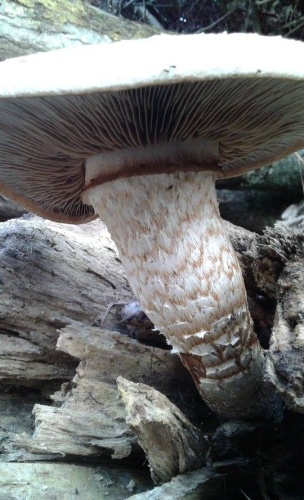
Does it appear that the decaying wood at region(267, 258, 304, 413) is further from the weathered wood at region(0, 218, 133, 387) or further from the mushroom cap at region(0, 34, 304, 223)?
the weathered wood at region(0, 218, 133, 387)

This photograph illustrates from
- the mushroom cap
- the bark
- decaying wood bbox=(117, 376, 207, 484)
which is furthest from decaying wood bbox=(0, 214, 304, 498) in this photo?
the bark

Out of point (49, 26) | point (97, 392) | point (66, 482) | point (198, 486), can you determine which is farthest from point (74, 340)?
point (49, 26)

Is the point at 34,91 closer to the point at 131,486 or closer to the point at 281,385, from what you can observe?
the point at 281,385

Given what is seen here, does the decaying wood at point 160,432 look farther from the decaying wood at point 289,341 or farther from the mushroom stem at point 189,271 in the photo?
the decaying wood at point 289,341

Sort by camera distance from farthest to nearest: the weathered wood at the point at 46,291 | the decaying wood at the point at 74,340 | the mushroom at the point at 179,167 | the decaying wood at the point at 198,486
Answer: the weathered wood at the point at 46,291, the decaying wood at the point at 74,340, the decaying wood at the point at 198,486, the mushroom at the point at 179,167

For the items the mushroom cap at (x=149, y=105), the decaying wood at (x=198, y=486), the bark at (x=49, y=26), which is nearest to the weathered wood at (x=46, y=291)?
the mushroom cap at (x=149, y=105)

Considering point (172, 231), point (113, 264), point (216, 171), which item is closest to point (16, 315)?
point (113, 264)

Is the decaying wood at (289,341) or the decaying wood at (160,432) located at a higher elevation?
the decaying wood at (289,341)

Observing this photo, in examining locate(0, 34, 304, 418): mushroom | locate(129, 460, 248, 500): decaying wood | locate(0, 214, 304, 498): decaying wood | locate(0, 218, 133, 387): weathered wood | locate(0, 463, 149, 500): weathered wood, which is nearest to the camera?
locate(0, 34, 304, 418): mushroom
